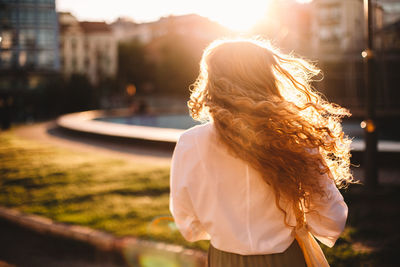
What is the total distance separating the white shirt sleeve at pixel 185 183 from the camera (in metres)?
1.79

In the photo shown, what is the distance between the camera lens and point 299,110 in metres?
1.89

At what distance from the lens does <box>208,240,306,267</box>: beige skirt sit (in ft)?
6.00

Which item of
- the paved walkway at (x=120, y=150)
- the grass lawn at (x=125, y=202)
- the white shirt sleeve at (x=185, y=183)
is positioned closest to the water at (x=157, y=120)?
the paved walkway at (x=120, y=150)

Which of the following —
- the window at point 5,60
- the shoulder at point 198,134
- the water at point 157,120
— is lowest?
the water at point 157,120

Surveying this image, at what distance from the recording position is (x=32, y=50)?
58.5 metres

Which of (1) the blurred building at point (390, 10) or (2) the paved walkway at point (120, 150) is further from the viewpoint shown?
(1) the blurred building at point (390, 10)

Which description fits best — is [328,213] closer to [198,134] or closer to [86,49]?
[198,134]

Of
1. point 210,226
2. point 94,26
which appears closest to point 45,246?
point 210,226

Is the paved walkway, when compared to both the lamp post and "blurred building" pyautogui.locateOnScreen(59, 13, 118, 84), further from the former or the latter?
"blurred building" pyautogui.locateOnScreen(59, 13, 118, 84)

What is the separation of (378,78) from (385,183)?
21535mm

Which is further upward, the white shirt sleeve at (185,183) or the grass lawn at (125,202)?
the white shirt sleeve at (185,183)

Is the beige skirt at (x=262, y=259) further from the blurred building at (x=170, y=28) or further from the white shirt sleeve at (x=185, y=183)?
the blurred building at (x=170, y=28)

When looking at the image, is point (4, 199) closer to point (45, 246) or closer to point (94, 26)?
point (45, 246)

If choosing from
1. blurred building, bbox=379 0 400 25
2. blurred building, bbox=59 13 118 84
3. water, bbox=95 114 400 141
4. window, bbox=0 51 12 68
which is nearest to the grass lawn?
water, bbox=95 114 400 141
